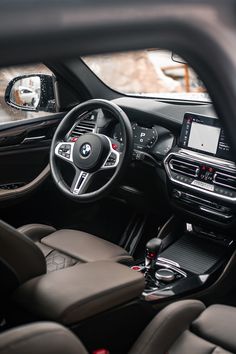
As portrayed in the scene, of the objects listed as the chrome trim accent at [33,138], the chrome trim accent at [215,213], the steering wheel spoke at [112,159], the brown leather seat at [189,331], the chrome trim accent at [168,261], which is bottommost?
the chrome trim accent at [168,261]

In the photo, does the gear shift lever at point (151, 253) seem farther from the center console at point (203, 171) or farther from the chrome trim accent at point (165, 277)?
the center console at point (203, 171)

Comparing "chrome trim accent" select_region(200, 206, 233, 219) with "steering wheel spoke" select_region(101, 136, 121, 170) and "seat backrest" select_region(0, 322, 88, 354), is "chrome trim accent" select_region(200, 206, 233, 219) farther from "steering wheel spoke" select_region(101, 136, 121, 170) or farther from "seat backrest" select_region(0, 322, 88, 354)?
"seat backrest" select_region(0, 322, 88, 354)

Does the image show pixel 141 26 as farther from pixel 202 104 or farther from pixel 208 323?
pixel 202 104

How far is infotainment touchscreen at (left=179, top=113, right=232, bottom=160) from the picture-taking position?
2154mm

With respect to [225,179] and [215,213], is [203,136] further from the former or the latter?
[215,213]

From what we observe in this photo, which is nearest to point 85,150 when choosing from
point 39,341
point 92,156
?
point 92,156

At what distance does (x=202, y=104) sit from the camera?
2436 millimetres

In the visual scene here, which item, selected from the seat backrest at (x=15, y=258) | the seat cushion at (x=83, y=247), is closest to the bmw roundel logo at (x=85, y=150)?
the seat cushion at (x=83, y=247)

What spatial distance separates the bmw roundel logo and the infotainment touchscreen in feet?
1.26

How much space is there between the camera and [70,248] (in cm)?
214

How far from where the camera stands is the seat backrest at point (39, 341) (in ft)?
3.05

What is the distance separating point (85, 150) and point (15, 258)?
1.03 metres

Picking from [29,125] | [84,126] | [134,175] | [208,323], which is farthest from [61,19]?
[29,125]

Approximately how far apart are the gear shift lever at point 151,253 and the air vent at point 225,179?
348 mm
